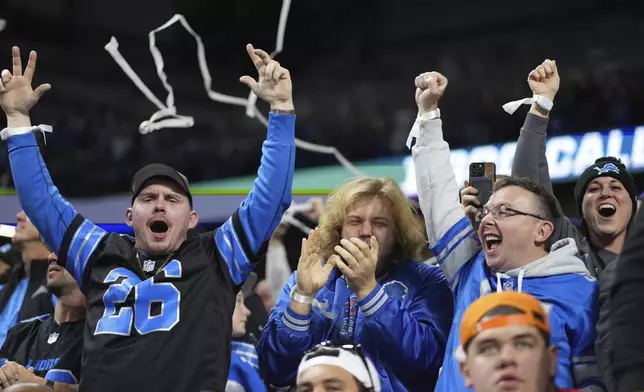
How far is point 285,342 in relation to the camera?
129 inches

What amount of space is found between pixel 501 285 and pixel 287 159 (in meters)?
0.82

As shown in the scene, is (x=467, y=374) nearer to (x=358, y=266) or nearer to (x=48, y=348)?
(x=358, y=266)

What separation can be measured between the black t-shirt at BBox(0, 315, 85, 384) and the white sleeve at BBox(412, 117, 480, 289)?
54.3 inches

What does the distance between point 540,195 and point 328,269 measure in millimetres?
754

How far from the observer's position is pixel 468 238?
3291mm

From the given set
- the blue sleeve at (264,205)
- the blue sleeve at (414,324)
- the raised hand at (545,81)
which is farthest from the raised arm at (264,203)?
the raised hand at (545,81)

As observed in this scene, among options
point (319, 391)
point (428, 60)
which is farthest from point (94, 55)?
point (319, 391)

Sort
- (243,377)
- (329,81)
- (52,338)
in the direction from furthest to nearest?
(329,81) → (243,377) → (52,338)

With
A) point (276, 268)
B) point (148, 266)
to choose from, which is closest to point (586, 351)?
point (148, 266)

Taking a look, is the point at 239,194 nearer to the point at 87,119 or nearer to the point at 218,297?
the point at 87,119

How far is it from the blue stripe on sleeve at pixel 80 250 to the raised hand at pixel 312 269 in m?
0.71

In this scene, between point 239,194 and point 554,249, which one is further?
point 239,194

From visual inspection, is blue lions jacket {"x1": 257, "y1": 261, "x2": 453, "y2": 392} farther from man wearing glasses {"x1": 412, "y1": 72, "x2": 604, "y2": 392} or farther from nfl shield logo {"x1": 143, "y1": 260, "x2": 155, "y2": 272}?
nfl shield logo {"x1": 143, "y1": 260, "x2": 155, "y2": 272}

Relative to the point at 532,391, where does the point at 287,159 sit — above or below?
above
